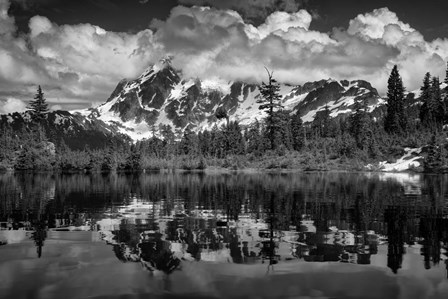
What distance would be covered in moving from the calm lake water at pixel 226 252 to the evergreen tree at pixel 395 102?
8752cm

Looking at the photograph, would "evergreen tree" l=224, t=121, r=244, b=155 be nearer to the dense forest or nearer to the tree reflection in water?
the dense forest

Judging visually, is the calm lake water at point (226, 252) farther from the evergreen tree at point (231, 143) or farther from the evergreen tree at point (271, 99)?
the evergreen tree at point (231, 143)

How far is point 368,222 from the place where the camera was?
17.7m

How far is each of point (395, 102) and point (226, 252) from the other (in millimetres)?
104552

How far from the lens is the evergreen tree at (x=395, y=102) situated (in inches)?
4097

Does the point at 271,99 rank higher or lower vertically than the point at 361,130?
higher

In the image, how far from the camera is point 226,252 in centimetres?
1237

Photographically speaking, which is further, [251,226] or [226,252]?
[251,226]

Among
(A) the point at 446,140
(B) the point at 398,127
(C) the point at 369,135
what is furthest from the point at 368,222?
(B) the point at 398,127

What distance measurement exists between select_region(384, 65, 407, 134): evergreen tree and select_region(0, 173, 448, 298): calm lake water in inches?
3446

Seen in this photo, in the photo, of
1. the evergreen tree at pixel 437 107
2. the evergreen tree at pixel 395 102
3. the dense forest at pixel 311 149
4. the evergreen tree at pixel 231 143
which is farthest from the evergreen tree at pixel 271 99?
the evergreen tree at pixel 231 143

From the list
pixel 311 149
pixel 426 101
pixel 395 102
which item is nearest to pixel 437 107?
pixel 426 101

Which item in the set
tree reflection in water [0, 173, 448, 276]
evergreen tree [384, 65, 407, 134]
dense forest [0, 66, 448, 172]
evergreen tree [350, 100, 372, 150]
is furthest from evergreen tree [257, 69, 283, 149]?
tree reflection in water [0, 173, 448, 276]

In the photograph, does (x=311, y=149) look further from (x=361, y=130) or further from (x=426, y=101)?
(x=426, y=101)
